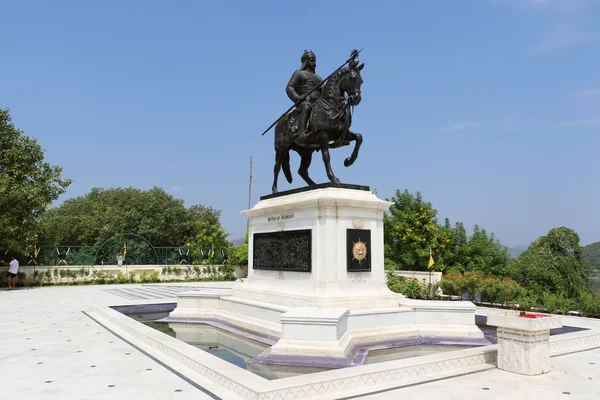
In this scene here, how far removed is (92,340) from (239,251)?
23473 mm

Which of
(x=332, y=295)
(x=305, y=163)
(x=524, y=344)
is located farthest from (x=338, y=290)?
(x=305, y=163)

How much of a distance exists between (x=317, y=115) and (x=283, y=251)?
3.37 m

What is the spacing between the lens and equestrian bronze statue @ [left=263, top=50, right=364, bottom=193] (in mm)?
10727

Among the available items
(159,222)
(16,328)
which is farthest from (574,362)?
(159,222)

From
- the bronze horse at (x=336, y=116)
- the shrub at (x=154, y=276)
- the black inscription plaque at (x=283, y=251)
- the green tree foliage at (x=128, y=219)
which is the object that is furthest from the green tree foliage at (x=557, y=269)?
the green tree foliage at (x=128, y=219)

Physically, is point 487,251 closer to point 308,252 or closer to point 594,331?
point 594,331

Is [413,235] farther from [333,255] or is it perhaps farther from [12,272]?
[12,272]

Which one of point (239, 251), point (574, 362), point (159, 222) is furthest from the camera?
point (159, 222)

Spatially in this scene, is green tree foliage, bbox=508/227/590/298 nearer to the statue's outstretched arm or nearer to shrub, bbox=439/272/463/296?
shrub, bbox=439/272/463/296

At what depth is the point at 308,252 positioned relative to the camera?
1021cm

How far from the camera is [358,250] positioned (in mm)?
10156

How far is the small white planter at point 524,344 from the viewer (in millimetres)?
6730

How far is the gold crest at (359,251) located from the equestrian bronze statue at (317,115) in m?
1.57

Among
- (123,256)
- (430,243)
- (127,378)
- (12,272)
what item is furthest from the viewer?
(123,256)
